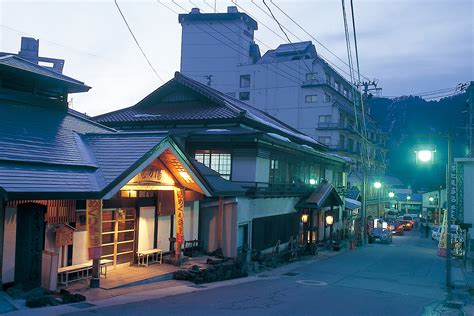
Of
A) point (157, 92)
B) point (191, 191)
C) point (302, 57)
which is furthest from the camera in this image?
point (302, 57)

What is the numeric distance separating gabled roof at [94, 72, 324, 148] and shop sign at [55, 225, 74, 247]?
46.3ft

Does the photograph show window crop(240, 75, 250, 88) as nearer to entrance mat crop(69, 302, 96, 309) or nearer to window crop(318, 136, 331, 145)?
window crop(318, 136, 331, 145)

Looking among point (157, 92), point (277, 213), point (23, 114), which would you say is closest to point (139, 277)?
point (23, 114)

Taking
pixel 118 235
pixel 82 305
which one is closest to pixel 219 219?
pixel 118 235

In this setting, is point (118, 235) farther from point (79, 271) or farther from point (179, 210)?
Answer: point (179, 210)

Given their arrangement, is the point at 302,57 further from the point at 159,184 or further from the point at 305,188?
the point at 159,184

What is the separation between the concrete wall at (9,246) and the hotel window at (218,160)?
14361mm

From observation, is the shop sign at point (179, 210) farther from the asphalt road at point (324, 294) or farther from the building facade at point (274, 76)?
the building facade at point (274, 76)

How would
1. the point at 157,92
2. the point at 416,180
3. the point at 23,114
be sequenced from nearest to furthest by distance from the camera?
the point at 23,114
the point at 157,92
the point at 416,180

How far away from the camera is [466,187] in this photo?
92.8 ft

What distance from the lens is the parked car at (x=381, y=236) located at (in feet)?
145

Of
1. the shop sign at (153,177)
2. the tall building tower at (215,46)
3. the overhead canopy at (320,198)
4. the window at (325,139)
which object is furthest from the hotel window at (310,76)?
the shop sign at (153,177)

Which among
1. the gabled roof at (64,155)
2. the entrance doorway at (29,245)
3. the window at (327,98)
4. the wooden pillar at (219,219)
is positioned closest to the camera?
the gabled roof at (64,155)

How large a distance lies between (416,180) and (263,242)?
8831cm
